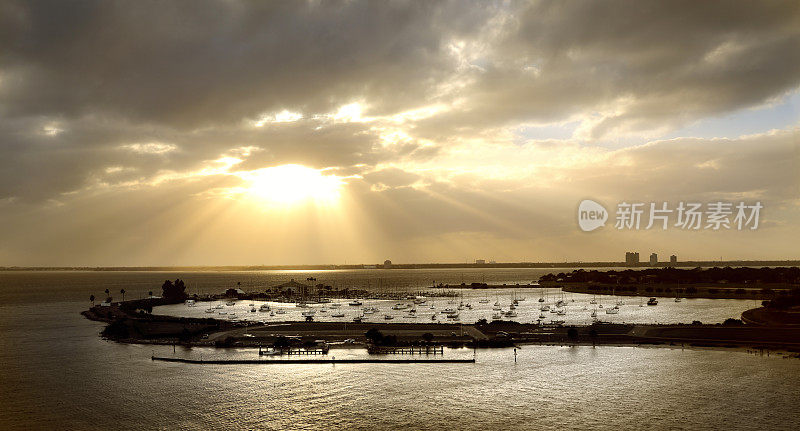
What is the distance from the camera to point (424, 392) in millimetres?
62688

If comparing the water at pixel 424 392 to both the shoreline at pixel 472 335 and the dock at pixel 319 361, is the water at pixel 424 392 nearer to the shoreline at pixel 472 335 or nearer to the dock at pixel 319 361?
the dock at pixel 319 361

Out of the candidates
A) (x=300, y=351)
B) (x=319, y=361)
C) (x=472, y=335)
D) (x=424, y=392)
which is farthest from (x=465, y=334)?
(x=424, y=392)

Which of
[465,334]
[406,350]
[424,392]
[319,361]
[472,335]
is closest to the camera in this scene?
[424,392]

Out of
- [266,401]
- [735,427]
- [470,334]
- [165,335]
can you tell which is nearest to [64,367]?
[165,335]

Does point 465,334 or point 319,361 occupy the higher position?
point 465,334

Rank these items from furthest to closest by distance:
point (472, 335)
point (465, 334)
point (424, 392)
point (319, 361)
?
point (465, 334) < point (472, 335) < point (319, 361) < point (424, 392)

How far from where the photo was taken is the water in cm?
5303

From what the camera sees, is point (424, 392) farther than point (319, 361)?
No

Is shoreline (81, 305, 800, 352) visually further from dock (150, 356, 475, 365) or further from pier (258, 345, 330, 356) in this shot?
dock (150, 356, 475, 365)

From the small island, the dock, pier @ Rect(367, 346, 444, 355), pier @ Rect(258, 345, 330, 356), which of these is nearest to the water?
the dock

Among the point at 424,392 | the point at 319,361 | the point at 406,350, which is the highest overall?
the point at 406,350

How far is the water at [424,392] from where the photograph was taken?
5303cm

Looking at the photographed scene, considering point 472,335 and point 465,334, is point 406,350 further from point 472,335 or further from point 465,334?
point 472,335

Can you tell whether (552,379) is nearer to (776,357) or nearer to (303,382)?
(303,382)
